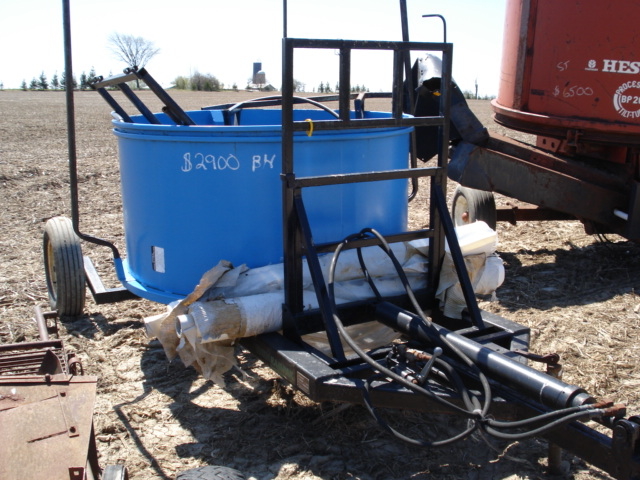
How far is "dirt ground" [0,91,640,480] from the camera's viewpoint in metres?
2.86

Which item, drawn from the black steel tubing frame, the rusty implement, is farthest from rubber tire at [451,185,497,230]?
the rusty implement

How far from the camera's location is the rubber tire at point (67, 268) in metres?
4.19

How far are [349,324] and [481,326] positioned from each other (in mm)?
593

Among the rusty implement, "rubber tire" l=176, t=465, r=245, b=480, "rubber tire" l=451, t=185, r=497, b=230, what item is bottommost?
"rubber tire" l=176, t=465, r=245, b=480

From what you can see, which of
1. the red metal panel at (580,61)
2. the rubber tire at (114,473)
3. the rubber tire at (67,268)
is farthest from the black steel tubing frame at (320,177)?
the red metal panel at (580,61)

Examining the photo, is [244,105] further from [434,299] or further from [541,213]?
[541,213]

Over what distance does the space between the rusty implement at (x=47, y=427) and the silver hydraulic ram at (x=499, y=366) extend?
1.25 metres

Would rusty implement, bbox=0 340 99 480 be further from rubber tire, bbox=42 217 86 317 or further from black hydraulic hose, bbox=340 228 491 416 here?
rubber tire, bbox=42 217 86 317

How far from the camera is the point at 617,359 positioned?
3.82m

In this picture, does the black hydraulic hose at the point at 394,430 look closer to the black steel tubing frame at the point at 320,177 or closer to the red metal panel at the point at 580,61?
the black steel tubing frame at the point at 320,177

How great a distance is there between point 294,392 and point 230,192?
3.61 feet

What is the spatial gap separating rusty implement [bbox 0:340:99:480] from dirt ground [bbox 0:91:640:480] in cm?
63

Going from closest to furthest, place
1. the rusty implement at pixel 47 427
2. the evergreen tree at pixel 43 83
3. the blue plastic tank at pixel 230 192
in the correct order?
the rusty implement at pixel 47 427 → the blue plastic tank at pixel 230 192 → the evergreen tree at pixel 43 83

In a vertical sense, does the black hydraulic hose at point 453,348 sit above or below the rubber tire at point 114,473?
above
